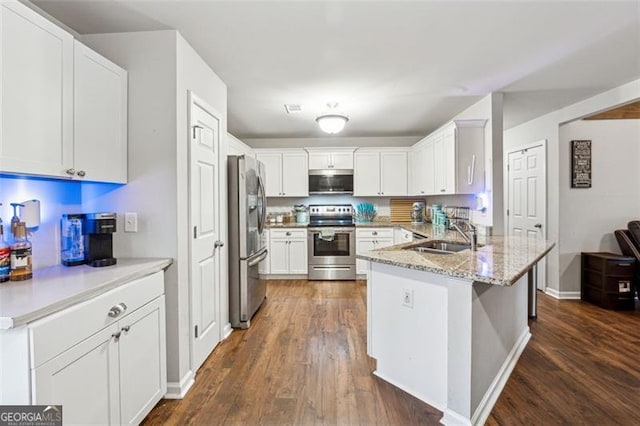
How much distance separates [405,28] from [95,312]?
97.3 inches

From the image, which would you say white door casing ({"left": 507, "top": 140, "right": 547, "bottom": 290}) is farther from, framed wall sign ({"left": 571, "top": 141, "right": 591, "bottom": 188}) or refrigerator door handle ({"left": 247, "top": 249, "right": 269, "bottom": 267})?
refrigerator door handle ({"left": 247, "top": 249, "right": 269, "bottom": 267})

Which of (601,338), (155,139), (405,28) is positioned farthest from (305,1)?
(601,338)

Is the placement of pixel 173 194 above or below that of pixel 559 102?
below

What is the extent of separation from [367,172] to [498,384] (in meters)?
3.69

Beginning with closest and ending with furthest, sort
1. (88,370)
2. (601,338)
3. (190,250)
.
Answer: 1. (88,370)
2. (190,250)
3. (601,338)

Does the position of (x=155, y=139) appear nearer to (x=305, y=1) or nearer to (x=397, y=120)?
(x=305, y=1)

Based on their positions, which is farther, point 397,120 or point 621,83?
point 397,120

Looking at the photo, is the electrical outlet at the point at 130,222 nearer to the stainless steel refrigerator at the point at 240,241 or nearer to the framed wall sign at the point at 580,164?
the stainless steel refrigerator at the point at 240,241

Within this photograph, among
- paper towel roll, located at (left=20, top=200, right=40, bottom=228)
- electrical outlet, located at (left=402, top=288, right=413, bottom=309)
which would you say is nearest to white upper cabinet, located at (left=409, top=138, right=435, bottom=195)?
electrical outlet, located at (left=402, top=288, right=413, bottom=309)

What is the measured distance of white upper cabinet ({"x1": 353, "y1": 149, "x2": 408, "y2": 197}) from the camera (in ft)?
16.8

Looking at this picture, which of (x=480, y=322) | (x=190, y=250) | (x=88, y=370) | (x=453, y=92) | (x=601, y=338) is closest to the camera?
(x=88, y=370)

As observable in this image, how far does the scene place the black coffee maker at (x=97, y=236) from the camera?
171 cm

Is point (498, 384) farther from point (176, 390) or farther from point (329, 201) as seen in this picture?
point (329, 201)

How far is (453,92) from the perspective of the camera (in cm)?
325
